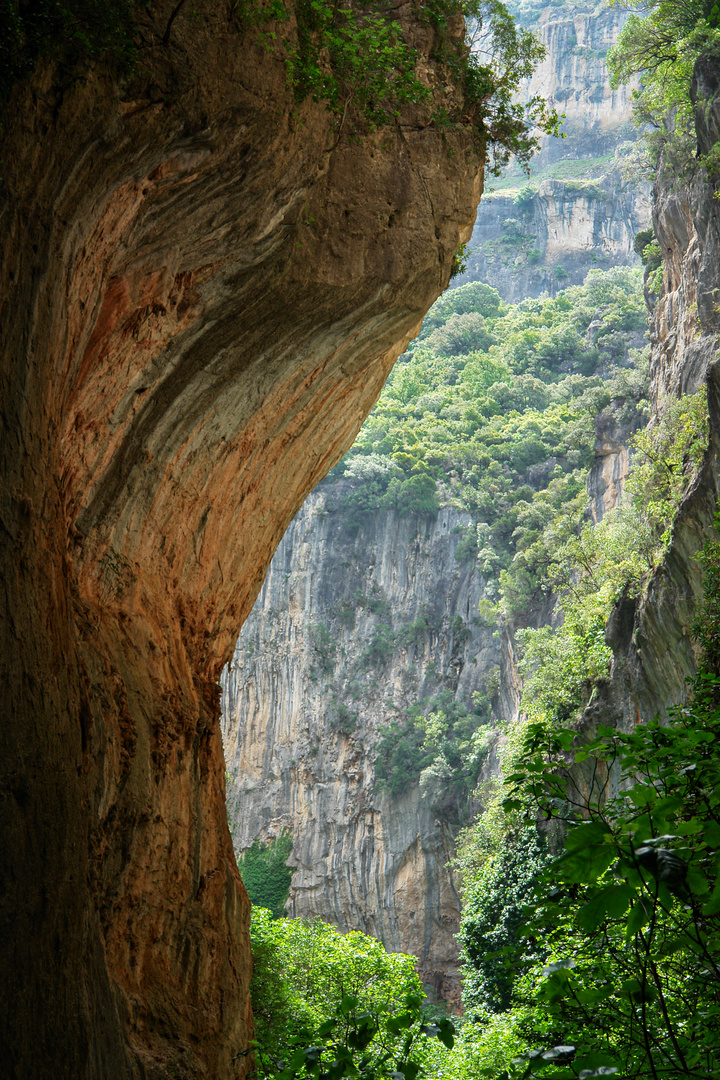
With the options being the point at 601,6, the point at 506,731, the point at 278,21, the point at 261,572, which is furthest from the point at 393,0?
the point at 601,6

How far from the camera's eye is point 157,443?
6.41 m

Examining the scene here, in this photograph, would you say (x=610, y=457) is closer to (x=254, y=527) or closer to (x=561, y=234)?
(x=254, y=527)

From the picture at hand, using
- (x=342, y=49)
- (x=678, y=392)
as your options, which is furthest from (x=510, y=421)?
(x=342, y=49)

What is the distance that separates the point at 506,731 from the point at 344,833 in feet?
39.9

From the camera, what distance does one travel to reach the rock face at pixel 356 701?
2952 cm

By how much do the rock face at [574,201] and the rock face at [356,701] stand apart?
3316 centimetres

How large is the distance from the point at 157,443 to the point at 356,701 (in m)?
28.3

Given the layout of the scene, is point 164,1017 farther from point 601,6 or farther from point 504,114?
point 601,6

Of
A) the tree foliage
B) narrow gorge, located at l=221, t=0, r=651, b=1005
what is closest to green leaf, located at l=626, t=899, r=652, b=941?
the tree foliage

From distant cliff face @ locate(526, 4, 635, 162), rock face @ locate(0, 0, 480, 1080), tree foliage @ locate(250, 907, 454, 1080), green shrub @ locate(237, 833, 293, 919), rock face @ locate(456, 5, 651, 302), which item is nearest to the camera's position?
rock face @ locate(0, 0, 480, 1080)

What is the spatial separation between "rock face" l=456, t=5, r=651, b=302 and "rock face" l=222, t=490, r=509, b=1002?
33.2 meters

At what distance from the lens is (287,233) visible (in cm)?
675

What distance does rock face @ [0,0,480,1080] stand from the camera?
10.5ft

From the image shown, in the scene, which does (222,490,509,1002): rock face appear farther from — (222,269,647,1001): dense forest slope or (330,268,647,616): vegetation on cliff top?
(330,268,647,616): vegetation on cliff top
